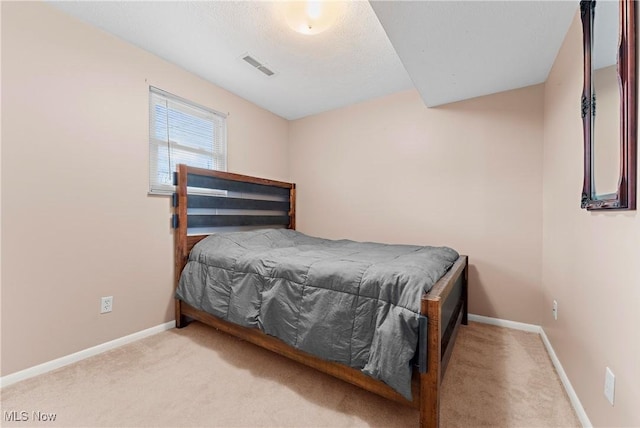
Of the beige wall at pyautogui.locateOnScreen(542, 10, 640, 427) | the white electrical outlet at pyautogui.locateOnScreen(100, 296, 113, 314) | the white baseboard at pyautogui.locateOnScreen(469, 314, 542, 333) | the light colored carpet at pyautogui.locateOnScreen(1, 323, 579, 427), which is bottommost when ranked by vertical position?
the light colored carpet at pyautogui.locateOnScreen(1, 323, 579, 427)

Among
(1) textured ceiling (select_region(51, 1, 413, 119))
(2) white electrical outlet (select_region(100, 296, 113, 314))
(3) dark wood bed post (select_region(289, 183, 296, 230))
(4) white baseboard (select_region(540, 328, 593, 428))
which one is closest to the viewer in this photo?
(4) white baseboard (select_region(540, 328, 593, 428))

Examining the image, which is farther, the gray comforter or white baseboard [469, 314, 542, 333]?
white baseboard [469, 314, 542, 333]

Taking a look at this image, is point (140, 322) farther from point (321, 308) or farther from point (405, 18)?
A: point (405, 18)

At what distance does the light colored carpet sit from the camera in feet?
4.43

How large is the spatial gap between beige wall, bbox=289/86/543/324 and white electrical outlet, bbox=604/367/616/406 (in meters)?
1.42

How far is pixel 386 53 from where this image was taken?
7.34ft

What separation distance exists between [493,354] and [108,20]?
365cm

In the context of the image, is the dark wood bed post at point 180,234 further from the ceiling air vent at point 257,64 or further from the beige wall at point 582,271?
the beige wall at point 582,271

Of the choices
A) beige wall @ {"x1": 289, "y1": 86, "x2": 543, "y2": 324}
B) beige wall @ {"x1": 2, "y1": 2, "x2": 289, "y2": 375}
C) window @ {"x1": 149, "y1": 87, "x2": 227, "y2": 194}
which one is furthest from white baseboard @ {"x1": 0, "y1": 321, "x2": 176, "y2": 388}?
beige wall @ {"x1": 289, "y1": 86, "x2": 543, "y2": 324}

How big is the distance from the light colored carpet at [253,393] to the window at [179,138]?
137cm

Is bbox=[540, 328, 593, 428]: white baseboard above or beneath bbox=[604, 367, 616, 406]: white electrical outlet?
beneath

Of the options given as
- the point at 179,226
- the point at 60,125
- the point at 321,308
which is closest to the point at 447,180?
the point at 321,308

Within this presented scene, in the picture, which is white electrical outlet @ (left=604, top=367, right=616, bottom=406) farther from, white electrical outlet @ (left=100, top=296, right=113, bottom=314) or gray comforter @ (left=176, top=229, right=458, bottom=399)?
white electrical outlet @ (left=100, top=296, right=113, bottom=314)

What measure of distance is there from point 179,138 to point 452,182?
268cm
